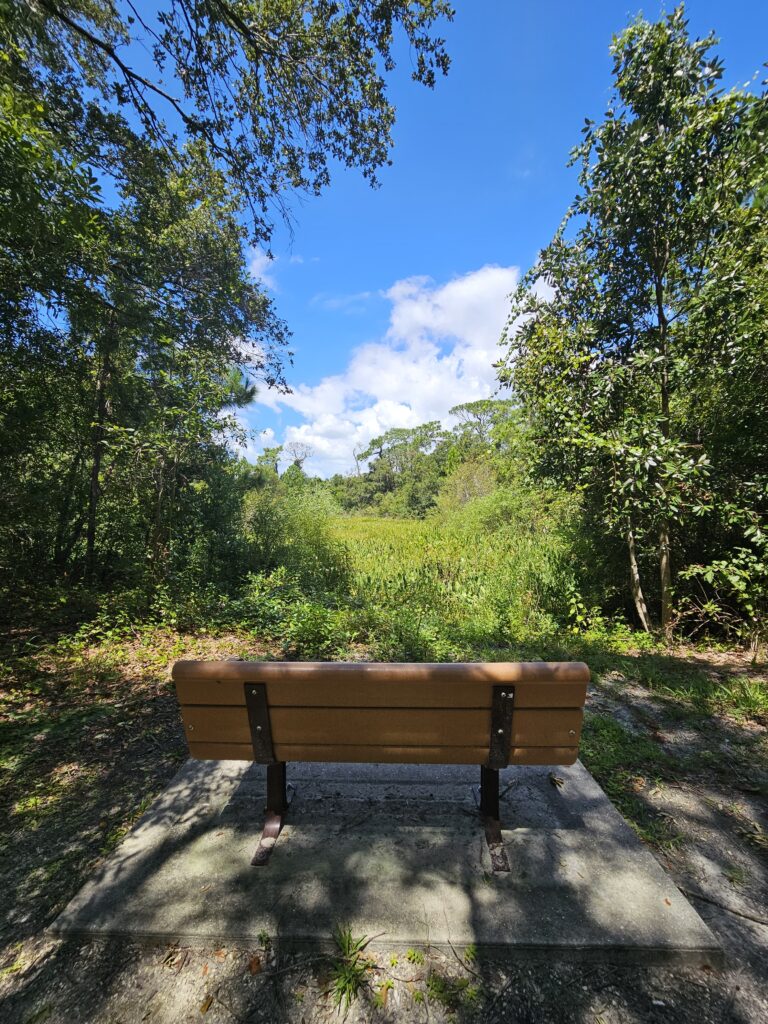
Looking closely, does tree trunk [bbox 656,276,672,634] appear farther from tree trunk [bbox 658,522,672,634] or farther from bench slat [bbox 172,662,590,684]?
bench slat [bbox 172,662,590,684]

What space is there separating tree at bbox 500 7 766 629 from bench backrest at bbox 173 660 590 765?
3.24 meters

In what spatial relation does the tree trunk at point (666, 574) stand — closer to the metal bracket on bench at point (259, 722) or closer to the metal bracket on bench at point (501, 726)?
the metal bracket on bench at point (501, 726)

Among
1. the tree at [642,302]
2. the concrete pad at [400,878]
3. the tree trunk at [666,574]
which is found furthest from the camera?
the tree trunk at [666,574]

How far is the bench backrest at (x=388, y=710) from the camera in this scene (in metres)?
1.59

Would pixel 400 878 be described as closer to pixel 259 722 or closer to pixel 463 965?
pixel 463 965

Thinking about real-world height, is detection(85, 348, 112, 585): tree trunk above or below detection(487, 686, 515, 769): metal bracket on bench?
above

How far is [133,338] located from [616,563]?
7.25 meters

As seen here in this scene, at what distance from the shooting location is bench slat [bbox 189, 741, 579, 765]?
66.2 inches

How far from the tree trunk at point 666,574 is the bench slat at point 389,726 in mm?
4017

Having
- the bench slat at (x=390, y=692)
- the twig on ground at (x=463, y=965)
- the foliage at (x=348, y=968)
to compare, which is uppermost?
the bench slat at (x=390, y=692)

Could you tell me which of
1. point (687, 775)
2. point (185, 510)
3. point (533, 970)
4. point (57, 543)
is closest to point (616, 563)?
point (687, 775)

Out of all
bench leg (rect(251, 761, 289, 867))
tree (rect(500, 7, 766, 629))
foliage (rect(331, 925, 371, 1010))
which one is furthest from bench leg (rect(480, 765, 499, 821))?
tree (rect(500, 7, 766, 629))

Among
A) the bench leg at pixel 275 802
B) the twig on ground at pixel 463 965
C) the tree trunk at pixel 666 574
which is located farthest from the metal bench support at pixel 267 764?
the tree trunk at pixel 666 574

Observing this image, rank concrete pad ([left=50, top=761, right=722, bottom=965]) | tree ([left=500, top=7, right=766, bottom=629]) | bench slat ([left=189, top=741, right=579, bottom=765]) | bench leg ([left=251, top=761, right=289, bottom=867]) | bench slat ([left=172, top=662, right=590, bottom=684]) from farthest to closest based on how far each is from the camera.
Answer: tree ([left=500, top=7, right=766, bottom=629])
bench leg ([left=251, top=761, right=289, bottom=867])
bench slat ([left=189, top=741, right=579, bottom=765])
bench slat ([left=172, top=662, right=590, bottom=684])
concrete pad ([left=50, top=761, right=722, bottom=965])
